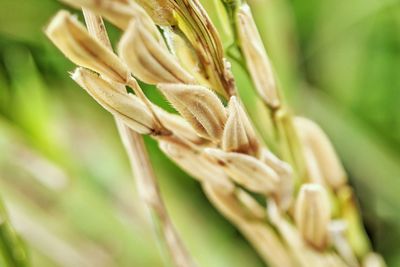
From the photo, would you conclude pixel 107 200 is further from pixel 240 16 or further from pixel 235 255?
pixel 240 16

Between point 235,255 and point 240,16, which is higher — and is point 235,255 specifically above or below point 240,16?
below

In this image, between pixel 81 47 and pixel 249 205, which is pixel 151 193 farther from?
pixel 81 47

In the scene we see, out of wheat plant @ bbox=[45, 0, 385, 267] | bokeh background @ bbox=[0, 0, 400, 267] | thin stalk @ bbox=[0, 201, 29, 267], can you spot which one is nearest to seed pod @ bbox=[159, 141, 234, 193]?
wheat plant @ bbox=[45, 0, 385, 267]

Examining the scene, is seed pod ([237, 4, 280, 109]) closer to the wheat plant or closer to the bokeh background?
the wheat plant

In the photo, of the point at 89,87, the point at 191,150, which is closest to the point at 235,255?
the point at 191,150

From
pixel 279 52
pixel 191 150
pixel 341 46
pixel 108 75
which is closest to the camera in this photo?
pixel 108 75

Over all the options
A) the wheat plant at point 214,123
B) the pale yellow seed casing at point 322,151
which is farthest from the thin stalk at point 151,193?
the pale yellow seed casing at point 322,151

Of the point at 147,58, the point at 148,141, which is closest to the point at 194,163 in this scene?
the point at 147,58

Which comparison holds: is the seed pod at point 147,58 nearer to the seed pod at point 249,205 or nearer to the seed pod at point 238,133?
the seed pod at point 238,133
